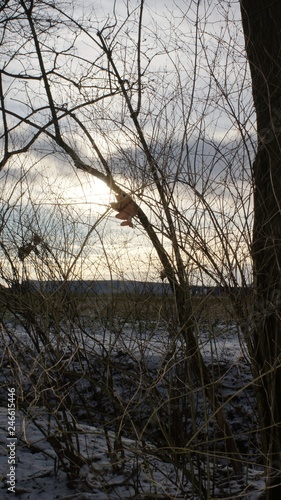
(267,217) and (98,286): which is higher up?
(267,217)

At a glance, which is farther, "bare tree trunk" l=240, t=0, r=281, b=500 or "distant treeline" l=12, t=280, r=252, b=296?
"distant treeline" l=12, t=280, r=252, b=296

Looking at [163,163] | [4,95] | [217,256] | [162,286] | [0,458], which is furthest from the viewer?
[4,95]

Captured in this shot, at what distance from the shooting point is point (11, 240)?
11.5ft

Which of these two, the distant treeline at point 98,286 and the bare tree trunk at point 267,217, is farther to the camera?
the distant treeline at point 98,286

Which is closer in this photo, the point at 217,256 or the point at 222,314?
the point at 217,256

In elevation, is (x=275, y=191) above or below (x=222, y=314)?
above

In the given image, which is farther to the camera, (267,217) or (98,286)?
(98,286)

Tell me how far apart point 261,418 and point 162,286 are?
3.00 ft

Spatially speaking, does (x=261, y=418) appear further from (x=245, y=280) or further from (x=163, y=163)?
(x=163, y=163)

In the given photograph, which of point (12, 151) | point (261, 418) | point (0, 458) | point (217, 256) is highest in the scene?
point (12, 151)

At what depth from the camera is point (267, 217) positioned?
2.78m

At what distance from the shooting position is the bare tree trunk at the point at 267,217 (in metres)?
2.68

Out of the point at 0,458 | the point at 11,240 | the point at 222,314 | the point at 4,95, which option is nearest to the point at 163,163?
the point at 222,314

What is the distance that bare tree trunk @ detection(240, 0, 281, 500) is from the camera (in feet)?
8.79
